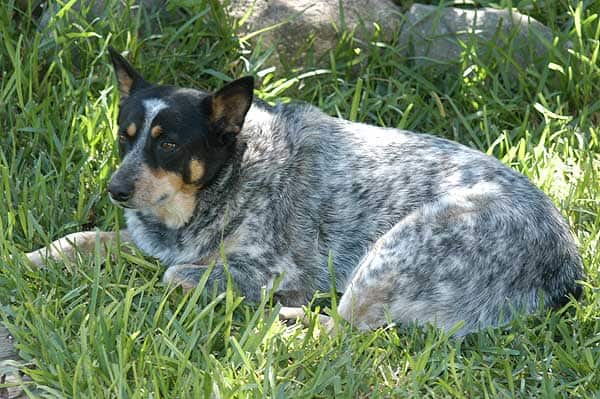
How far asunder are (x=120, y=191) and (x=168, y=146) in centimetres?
30

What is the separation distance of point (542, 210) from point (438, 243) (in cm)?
53

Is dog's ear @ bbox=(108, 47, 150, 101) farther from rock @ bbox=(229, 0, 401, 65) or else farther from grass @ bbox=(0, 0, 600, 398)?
rock @ bbox=(229, 0, 401, 65)

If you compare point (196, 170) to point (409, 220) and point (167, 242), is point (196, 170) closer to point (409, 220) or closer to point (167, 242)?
point (167, 242)

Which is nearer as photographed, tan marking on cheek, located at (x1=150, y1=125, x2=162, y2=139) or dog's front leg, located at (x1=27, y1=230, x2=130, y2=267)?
tan marking on cheek, located at (x1=150, y1=125, x2=162, y2=139)

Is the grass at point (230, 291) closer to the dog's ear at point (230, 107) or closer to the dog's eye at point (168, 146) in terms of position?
the dog's eye at point (168, 146)

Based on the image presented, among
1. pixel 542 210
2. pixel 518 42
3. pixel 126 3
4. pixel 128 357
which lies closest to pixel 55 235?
pixel 128 357

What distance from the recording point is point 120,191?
4734 mm

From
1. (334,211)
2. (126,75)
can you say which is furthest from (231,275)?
(126,75)

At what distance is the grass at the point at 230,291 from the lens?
4129 mm

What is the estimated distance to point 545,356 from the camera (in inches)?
174

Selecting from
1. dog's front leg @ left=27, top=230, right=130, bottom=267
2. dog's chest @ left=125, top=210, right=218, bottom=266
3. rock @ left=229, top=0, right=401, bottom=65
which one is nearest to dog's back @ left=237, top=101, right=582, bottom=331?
dog's chest @ left=125, top=210, right=218, bottom=266

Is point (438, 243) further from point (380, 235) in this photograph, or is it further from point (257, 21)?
point (257, 21)

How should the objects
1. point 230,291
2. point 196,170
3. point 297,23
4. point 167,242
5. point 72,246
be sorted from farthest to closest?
point 297,23 < point 167,242 < point 72,246 < point 196,170 < point 230,291

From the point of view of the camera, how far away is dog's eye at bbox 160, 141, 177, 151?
15.7ft
